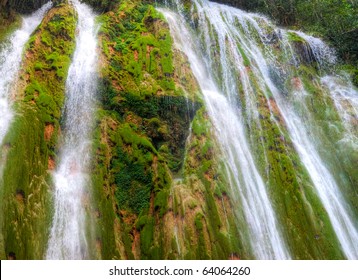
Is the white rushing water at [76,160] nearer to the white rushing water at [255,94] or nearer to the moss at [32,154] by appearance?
the moss at [32,154]

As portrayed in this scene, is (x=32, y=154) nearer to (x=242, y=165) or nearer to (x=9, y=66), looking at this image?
(x=9, y=66)

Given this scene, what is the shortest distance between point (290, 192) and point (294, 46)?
925 cm

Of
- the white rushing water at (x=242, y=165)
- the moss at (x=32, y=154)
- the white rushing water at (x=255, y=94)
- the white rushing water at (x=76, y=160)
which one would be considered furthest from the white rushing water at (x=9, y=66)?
the white rushing water at (x=255, y=94)

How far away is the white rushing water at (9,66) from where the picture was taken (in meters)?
9.31

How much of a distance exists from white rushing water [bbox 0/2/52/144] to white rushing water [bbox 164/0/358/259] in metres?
6.39

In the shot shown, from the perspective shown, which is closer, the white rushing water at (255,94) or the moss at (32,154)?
the moss at (32,154)

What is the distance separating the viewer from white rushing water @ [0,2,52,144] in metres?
9.31

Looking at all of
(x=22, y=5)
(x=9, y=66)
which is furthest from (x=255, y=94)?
(x=22, y=5)

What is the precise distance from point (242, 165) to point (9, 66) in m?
8.75

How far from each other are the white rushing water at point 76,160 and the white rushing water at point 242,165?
4025 millimetres

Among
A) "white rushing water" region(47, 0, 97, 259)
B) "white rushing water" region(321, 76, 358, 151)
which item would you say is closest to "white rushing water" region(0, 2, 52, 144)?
"white rushing water" region(47, 0, 97, 259)

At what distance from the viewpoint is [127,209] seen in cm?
916

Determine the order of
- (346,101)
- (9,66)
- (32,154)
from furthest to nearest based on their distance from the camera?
(346,101)
(9,66)
(32,154)

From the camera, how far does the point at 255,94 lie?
12898mm
